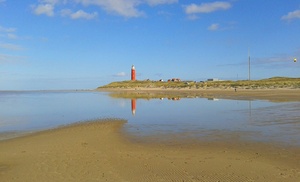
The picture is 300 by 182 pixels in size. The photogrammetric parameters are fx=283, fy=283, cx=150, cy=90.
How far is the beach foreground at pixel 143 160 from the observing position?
7.34 metres

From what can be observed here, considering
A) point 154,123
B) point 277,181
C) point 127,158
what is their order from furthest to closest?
point 154,123
point 127,158
point 277,181

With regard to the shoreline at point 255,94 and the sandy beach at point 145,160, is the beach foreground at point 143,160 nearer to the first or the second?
the sandy beach at point 145,160

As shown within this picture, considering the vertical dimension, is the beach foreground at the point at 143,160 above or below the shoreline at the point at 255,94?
below

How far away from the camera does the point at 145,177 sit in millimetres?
7305

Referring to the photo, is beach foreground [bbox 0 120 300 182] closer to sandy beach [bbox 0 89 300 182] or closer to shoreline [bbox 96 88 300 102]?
sandy beach [bbox 0 89 300 182]

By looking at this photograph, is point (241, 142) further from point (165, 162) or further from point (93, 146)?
point (93, 146)

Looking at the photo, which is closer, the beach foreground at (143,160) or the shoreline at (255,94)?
the beach foreground at (143,160)

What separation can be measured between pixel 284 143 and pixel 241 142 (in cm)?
153

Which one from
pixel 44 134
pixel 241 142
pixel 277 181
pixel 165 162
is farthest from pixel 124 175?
pixel 44 134

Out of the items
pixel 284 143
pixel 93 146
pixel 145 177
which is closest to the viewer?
pixel 145 177

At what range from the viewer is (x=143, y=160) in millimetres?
8883

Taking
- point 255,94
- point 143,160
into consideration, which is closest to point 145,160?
point 143,160

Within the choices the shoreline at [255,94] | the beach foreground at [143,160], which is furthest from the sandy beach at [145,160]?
the shoreline at [255,94]

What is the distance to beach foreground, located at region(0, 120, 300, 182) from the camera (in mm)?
7344
